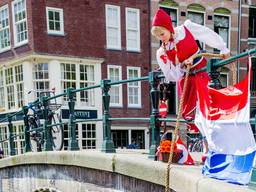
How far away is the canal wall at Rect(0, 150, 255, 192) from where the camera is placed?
2.87 meters

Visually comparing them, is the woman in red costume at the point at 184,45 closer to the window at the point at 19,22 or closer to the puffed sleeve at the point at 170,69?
the puffed sleeve at the point at 170,69

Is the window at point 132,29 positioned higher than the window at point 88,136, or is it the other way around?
the window at point 132,29

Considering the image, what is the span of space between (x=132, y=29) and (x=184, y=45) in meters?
14.7

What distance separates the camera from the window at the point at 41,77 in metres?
15.4

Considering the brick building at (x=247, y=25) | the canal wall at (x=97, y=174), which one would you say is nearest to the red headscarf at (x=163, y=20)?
the canal wall at (x=97, y=174)

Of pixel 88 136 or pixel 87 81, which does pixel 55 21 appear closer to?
pixel 87 81

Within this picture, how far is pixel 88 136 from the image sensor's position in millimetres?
16312

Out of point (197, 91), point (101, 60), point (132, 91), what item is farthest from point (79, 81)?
point (197, 91)

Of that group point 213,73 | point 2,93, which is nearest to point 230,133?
point 213,73

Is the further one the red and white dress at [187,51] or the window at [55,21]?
the window at [55,21]

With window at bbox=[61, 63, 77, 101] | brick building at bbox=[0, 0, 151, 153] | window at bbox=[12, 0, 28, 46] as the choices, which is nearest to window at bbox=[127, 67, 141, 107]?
brick building at bbox=[0, 0, 151, 153]

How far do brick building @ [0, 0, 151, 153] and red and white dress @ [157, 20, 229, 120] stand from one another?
40.4 feet

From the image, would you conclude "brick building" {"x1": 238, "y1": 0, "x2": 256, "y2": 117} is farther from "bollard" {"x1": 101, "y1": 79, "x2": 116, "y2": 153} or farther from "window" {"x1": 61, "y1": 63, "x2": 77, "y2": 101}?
"bollard" {"x1": 101, "y1": 79, "x2": 116, "y2": 153}

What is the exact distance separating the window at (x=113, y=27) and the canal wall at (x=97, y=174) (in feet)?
34.9
